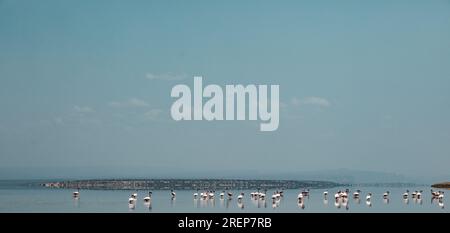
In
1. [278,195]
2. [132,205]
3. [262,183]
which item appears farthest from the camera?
[262,183]

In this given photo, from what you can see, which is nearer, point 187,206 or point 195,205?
point 187,206

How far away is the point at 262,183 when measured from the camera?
56.1 m
